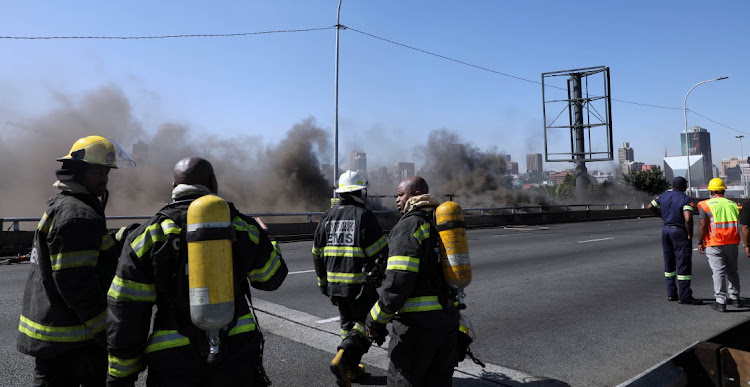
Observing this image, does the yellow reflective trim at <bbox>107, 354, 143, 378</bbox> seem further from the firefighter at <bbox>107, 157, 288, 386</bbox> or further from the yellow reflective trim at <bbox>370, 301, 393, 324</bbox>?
the yellow reflective trim at <bbox>370, 301, 393, 324</bbox>

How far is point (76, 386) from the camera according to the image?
103 inches

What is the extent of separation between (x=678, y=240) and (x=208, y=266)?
22.6 feet

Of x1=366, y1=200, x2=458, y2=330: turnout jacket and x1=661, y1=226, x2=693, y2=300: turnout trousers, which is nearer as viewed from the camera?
x1=366, y1=200, x2=458, y2=330: turnout jacket

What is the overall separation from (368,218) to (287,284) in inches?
176

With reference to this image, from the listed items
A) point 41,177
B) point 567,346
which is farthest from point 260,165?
point 567,346

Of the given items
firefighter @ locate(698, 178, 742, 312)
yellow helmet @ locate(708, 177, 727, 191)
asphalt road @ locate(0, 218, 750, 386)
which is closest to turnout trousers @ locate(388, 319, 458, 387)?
asphalt road @ locate(0, 218, 750, 386)

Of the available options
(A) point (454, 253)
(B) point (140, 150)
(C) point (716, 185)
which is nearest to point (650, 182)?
(B) point (140, 150)

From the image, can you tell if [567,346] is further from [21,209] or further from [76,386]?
[21,209]

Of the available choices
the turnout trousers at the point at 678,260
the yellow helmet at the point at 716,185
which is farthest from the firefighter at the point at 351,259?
the yellow helmet at the point at 716,185

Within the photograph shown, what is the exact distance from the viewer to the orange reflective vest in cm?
652

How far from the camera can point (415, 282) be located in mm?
2975

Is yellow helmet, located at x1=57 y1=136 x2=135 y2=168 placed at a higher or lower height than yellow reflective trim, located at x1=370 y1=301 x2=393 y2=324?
higher

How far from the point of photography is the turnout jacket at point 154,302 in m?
2.15

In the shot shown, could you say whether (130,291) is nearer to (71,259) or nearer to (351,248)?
(71,259)
